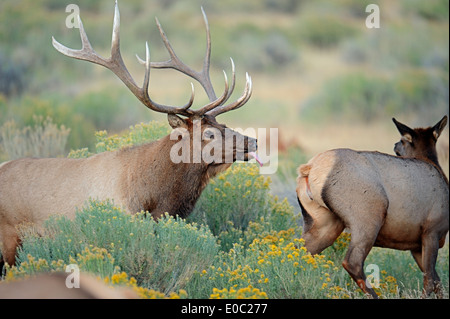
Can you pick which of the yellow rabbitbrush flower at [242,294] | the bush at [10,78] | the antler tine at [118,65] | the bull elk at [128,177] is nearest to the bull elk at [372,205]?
the bull elk at [128,177]

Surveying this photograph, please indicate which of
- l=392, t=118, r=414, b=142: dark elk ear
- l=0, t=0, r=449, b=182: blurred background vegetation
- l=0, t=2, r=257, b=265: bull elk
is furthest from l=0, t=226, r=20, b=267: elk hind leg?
l=0, t=0, r=449, b=182: blurred background vegetation

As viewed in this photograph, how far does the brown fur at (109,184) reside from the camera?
6.77m

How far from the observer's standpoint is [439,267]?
9031mm

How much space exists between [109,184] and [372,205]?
2.42 metres

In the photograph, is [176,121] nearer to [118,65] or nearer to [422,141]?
[118,65]

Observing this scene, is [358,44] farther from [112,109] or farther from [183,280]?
[183,280]

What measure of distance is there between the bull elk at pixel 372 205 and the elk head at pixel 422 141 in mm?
242

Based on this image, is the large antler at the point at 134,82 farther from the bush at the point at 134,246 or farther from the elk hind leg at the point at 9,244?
the elk hind leg at the point at 9,244

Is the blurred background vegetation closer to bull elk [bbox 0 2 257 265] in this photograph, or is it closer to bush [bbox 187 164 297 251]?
bush [bbox 187 164 297 251]

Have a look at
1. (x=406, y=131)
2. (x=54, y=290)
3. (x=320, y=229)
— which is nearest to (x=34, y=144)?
(x=320, y=229)

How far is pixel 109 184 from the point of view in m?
6.82

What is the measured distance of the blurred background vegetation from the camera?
59.2ft

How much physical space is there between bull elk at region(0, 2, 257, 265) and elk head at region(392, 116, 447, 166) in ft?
5.31
